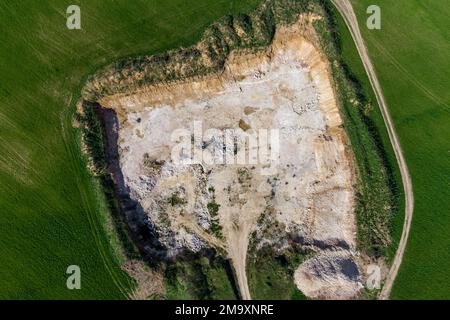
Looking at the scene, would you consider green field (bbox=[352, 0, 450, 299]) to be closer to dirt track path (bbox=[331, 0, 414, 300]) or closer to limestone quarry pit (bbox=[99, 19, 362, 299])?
dirt track path (bbox=[331, 0, 414, 300])

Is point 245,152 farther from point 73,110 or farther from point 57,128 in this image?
point 57,128

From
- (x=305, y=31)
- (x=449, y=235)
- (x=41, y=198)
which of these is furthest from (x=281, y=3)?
(x=41, y=198)

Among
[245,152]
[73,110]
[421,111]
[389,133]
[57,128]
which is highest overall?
[73,110]

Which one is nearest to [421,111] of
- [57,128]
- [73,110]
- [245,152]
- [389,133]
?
[389,133]

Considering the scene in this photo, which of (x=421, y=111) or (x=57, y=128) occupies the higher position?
(x=57, y=128)

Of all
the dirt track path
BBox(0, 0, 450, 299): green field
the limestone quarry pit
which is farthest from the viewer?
the limestone quarry pit

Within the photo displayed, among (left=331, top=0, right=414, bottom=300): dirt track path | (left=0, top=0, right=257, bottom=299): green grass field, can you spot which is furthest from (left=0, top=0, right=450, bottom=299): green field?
(left=331, top=0, right=414, bottom=300): dirt track path
